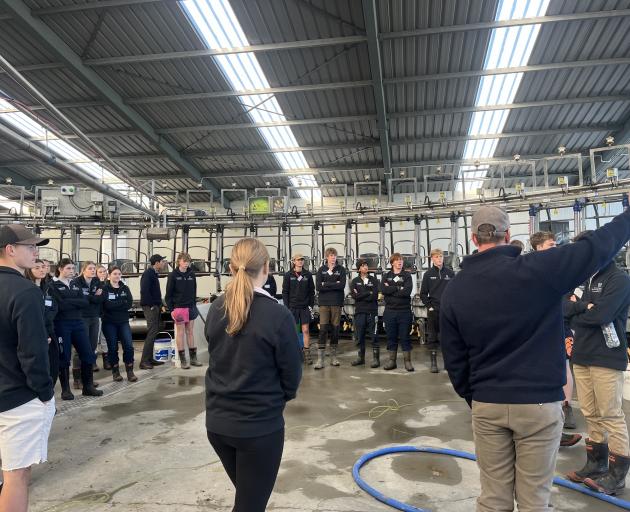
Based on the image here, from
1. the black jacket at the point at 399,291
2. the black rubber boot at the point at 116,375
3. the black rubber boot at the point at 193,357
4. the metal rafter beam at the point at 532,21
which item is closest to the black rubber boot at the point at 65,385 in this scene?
the black rubber boot at the point at 116,375

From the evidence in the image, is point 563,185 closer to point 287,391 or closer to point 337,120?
point 337,120

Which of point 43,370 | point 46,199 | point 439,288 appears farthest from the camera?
point 46,199

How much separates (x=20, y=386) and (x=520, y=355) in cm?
224

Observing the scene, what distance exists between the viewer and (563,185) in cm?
683

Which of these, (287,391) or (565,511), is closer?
(287,391)

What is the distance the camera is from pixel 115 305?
5.54 meters

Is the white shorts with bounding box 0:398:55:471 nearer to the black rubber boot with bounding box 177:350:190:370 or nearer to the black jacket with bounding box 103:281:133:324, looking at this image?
the black jacket with bounding box 103:281:133:324

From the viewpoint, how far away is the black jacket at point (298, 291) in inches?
258

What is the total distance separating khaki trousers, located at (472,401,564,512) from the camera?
5.21ft

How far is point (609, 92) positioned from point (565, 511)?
32.8ft

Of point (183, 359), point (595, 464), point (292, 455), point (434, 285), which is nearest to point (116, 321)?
point (183, 359)

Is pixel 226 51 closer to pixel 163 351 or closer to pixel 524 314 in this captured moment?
pixel 163 351

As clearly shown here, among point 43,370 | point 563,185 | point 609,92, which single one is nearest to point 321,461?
point 43,370

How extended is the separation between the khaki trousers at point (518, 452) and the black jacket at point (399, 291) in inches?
167
